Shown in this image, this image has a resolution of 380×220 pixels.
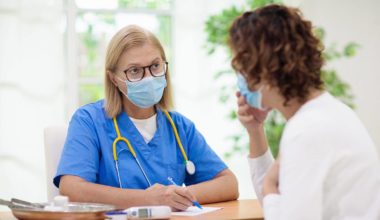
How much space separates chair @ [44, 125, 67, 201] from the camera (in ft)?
7.18

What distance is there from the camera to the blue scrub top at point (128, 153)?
2107mm

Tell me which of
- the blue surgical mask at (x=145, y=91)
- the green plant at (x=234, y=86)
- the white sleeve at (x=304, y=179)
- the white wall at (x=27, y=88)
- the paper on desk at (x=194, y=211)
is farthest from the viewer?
the green plant at (x=234, y=86)

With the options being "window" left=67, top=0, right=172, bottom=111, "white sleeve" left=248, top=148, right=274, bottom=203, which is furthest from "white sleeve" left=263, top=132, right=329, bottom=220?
"window" left=67, top=0, right=172, bottom=111

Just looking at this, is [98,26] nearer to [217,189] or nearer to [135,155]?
[135,155]

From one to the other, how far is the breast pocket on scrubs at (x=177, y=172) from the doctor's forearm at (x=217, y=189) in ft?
0.39

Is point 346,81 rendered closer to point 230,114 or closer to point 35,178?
point 230,114

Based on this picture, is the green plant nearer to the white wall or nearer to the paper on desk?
the white wall

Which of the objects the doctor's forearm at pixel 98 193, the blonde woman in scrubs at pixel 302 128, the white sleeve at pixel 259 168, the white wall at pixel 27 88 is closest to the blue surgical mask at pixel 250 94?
the blonde woman in scrubs at pixel 302 128

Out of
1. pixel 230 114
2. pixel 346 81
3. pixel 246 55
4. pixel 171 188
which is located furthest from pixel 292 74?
pixel 346 81

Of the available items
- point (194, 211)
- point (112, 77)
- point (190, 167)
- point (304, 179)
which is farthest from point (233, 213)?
point (112, 77)

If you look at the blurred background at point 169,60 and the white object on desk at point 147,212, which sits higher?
the blurred background at point 169,60

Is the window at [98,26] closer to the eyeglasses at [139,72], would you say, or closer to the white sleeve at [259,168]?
the eyeglasses at [139,72]

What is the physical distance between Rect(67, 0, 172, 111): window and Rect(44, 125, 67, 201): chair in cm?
188

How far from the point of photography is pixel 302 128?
1.38 metres
